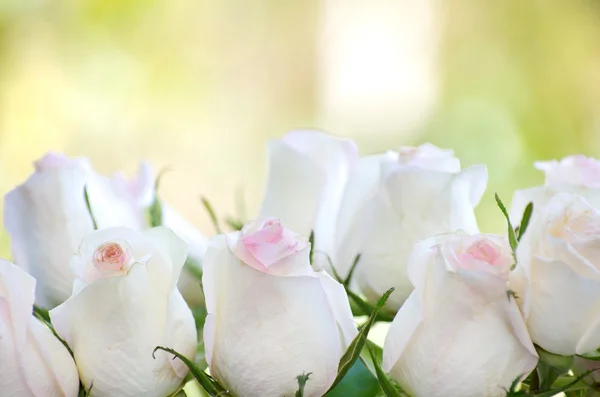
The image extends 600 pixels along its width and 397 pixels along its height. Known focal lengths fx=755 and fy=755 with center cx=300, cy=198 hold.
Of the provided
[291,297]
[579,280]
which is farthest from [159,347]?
[579,280]

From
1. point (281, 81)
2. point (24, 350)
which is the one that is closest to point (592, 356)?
point (24, 350)

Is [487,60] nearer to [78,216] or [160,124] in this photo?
[160,124]

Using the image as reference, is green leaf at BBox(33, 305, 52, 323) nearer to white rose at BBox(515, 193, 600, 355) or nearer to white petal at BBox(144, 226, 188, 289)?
white petal at BBox(144, 226, 188, 289)

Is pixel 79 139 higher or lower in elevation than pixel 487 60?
lower

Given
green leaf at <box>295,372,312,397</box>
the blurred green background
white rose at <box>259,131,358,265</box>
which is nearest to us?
green leaf at <box>295,372,312,397</box>

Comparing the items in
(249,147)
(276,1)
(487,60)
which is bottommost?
(249,147)

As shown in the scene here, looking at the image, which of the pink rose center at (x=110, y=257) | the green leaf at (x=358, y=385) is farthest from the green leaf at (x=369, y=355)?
the pink rose center at (x=110, y=257)

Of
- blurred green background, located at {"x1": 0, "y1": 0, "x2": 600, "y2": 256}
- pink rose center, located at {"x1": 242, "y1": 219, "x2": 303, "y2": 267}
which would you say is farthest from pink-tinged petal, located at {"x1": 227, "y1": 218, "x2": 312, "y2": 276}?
blurred green background, located at {"x1": 0, "y1": 0, "x2": 600, "y2": 256}
